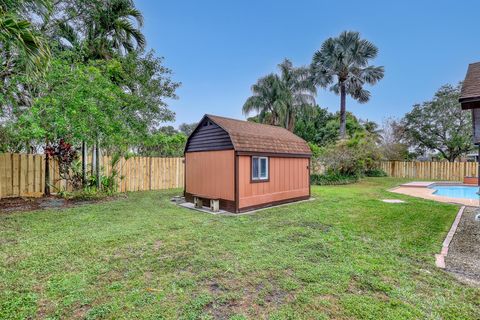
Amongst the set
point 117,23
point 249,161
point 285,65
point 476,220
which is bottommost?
point 476,220

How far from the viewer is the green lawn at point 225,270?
242 centimetres

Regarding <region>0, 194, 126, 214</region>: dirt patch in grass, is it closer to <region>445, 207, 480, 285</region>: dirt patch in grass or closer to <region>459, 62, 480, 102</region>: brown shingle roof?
<region>445, 207, 480, 285</region>: dirt patch in grass

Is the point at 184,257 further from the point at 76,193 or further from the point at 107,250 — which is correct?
the point at 76,193

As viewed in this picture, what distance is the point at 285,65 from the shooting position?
22109mm

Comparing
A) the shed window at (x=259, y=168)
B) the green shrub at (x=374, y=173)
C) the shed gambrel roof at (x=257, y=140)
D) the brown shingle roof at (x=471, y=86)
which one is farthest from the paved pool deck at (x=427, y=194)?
the shed window at (x=259, y=168)

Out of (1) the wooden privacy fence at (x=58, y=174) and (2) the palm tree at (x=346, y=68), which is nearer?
(1) the wooden privacy fence at (x=58, y=174)

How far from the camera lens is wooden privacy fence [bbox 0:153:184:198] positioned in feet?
27.5

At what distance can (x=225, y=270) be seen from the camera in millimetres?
3264

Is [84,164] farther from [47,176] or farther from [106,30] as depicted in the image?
[106,30]

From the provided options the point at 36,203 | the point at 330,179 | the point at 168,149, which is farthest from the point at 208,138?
the point at 330,179

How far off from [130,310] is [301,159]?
319 inches

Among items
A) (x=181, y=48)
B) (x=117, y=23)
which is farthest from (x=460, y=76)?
(x=117, y=23)

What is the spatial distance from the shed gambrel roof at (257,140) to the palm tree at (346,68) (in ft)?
36.3

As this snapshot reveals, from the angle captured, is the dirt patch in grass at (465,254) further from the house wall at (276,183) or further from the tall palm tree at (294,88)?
the tall palm tree at (294,88)
